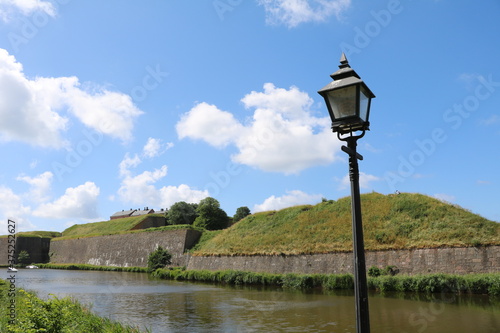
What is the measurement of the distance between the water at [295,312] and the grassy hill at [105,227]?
4046 centimetres

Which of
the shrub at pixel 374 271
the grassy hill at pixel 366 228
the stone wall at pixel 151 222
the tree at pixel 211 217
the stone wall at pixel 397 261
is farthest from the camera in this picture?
the tree at pixel 211 217

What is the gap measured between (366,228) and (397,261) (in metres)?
4.51

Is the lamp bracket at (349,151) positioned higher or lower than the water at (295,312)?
higher

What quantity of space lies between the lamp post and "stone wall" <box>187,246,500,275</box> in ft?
66.0

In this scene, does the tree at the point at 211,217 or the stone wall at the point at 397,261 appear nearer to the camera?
the stone wall at the point at 397,261

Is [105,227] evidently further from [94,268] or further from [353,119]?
[353,119]

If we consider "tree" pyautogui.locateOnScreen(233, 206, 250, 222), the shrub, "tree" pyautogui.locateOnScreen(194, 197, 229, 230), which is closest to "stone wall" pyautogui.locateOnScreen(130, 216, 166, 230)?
"tree" pyautogui.locateOnScreen(194, 197, 229, 230)

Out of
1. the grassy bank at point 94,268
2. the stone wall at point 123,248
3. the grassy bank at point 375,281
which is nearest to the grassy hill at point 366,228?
the grassy bank at point 375,281

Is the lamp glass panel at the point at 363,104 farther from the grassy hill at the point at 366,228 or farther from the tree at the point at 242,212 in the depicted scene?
the tree at the point at 242,212

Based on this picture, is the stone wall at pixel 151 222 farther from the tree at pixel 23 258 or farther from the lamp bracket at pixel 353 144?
the lamp bracket at pixel 353 144

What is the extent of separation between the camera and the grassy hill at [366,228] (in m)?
23.4

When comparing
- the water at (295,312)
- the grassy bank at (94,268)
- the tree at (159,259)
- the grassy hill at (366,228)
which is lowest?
the grassy bank at (94,268)

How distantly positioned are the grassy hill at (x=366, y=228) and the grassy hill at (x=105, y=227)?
78.8 feet

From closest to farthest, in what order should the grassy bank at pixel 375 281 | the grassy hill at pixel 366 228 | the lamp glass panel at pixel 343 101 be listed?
1. the lamp glass panel at pixel 343 101
2. the grassy bank at pixel 375 281
3. the grassy hill at pixel 366 228
